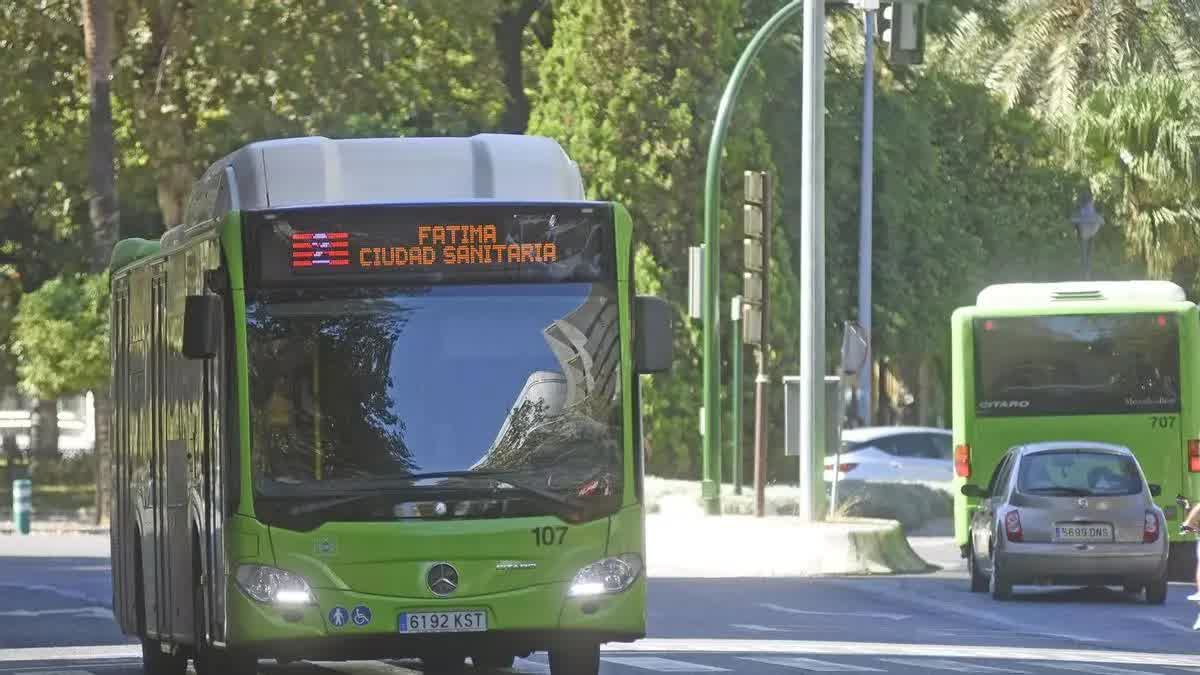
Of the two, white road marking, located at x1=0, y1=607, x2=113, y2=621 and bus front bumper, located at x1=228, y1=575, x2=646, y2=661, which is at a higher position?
bus front bumper, located at x1=228, y1=575, x2=646, y2=661

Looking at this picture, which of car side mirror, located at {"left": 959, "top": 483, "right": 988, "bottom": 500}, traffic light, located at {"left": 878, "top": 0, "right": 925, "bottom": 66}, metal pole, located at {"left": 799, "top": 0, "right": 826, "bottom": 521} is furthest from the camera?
metal pole, located at {"left": 799, "top": 0, "right": 826, "bottom": 521}

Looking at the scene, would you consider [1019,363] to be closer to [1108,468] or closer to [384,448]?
[1108,468]

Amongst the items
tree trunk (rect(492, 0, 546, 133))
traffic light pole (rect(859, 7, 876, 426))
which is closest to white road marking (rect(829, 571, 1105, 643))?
traffic light pole (rect(859, 7, 876, 426))

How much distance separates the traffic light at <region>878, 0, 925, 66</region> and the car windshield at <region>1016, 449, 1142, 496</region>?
4633 millimetres

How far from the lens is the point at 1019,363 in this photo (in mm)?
29453

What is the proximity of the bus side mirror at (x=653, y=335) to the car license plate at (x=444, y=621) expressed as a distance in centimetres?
142

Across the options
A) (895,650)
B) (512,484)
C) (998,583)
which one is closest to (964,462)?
(998,583)

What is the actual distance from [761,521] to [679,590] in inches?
149

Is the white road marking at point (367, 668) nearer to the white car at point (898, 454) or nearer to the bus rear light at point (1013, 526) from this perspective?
the bus rear light at point (1013, 526)

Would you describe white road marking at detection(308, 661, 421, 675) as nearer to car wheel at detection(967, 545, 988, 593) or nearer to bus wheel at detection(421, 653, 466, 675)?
bus wheel at detection(421, 653, 466, 675)

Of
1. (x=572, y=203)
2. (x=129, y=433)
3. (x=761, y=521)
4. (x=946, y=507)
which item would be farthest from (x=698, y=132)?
(x=572, y=203)

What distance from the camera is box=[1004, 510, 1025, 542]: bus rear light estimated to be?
2514 cm

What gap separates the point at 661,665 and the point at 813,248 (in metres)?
13.2

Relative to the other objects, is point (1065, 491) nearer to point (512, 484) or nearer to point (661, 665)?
point (661, 665)
